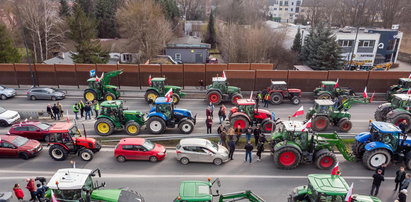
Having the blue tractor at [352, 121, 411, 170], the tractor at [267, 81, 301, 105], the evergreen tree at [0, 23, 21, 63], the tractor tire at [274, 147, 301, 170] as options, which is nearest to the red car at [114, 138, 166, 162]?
the tractor tire at [274, 147, 301, 170]

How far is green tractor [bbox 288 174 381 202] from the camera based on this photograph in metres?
8.42

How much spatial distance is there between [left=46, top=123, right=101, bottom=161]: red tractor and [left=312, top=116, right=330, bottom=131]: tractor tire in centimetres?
1227

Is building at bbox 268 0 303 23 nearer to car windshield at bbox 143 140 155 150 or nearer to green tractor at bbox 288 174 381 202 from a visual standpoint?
car windshield at bbox 143 140 155 150

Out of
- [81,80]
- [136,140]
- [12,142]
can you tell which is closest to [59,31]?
[81,80]

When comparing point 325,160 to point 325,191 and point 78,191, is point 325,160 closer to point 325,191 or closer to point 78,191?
point 325,191

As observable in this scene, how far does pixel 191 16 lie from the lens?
267ft

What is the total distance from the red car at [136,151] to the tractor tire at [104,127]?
2822mm

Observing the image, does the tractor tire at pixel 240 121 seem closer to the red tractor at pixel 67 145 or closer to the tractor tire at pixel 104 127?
the tractor tire at pixel 104 127

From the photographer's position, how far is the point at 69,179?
363 inches

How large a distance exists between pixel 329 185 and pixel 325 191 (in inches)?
16.5

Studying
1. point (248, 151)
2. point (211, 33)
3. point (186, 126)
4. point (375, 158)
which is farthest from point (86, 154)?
point (211, 33)

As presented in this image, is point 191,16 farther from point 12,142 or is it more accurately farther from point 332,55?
point 12,142

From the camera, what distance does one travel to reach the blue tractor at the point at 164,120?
51.1ft

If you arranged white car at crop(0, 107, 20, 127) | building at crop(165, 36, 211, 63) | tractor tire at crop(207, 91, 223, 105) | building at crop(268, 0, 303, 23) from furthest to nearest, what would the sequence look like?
building at crop(268, 0, 303, 23)
building at crop(165, 36, 211, 63)
tractor tire at crop(207, 91, 223, 105)
white car at crop(0, 107, 20, 127)
